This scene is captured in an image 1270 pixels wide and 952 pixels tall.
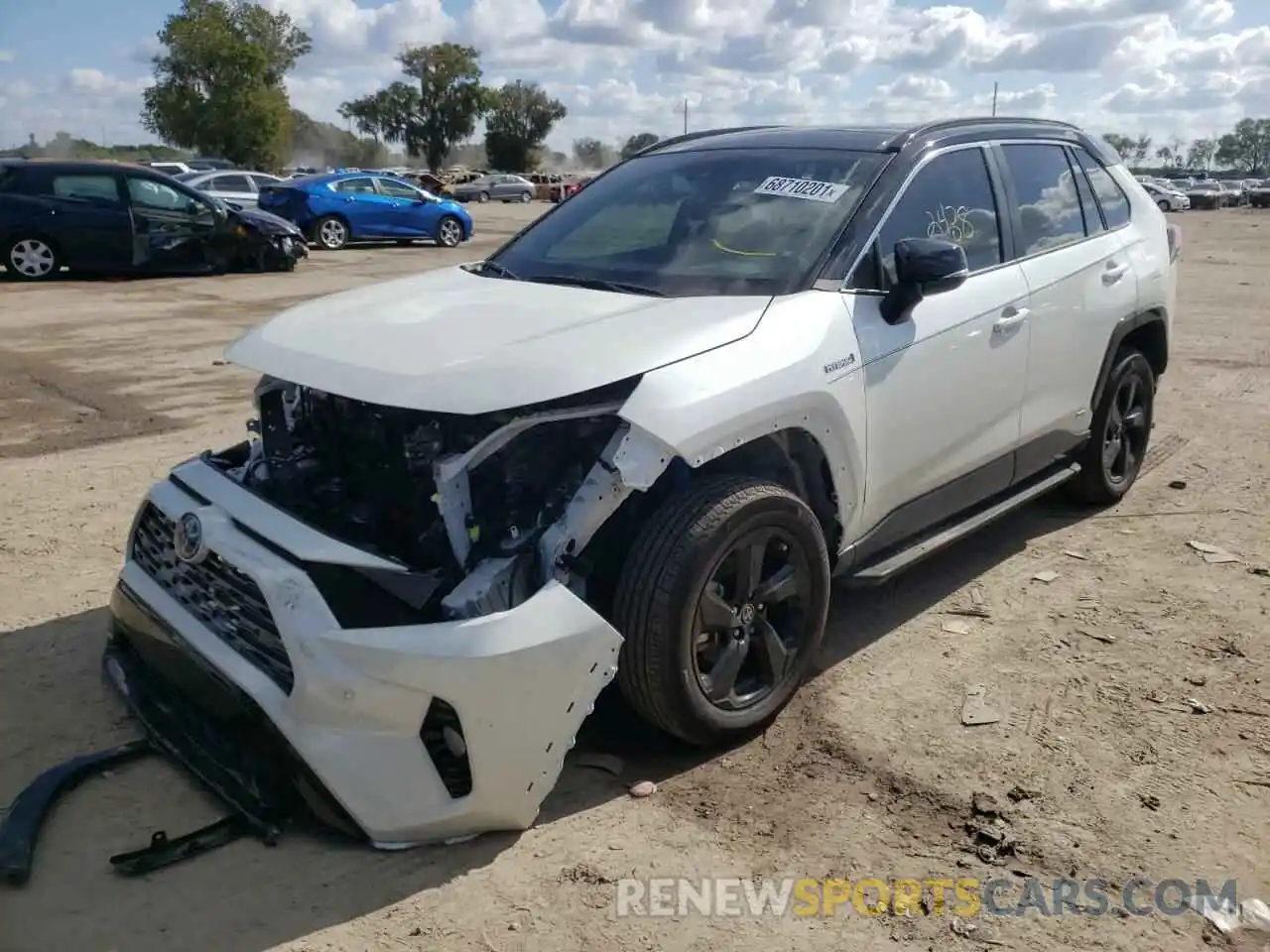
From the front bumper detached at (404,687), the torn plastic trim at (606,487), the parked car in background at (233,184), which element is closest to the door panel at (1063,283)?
the torn plastic trim at (606,487)

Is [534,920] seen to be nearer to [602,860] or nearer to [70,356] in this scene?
[602,860]

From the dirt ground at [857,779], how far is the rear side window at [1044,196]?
55.9 inches

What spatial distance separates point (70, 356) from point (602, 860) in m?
8.45

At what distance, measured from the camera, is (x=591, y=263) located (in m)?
4.10

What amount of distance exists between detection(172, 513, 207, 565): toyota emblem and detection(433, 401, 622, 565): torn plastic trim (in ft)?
2.20

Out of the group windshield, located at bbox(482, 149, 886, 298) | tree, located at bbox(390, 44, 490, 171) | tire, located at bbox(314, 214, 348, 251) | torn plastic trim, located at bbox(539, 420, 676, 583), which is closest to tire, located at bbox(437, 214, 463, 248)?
tire, located at bbox(314, 214, 348, 251)

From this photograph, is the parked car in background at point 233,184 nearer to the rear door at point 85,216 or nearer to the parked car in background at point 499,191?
the rear door at point 85,216

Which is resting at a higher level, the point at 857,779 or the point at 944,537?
the point at 944,537

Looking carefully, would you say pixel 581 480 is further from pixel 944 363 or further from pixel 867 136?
pixel 867 136

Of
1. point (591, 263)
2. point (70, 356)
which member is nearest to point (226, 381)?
point (70, 356)

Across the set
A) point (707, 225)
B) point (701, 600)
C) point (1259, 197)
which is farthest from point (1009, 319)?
point (1259, 197)

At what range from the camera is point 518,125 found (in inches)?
3388

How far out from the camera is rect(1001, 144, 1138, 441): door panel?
14.9ft

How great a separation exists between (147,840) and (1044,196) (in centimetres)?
415
